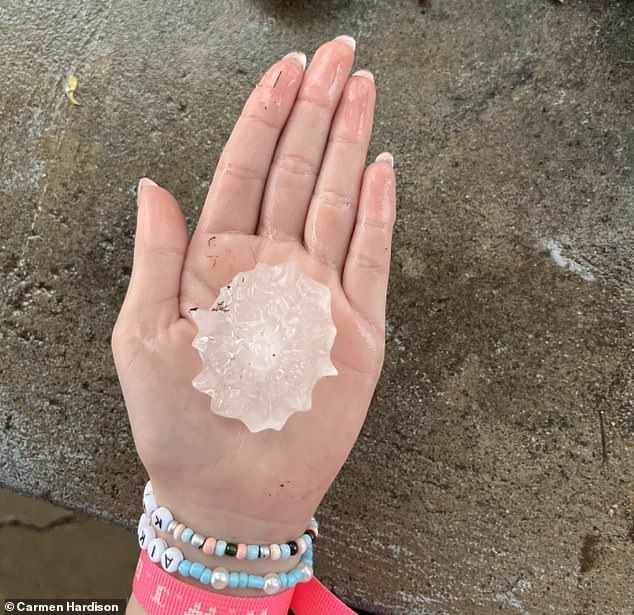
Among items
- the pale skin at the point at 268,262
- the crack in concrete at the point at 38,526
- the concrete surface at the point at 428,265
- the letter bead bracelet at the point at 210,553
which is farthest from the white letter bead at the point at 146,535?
the crack in concrete at the point at 38,526

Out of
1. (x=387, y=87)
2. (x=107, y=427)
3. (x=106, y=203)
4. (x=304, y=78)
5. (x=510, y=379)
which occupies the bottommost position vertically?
(x=107, y=427)

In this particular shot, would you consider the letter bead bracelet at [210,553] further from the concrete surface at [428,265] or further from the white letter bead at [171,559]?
the concrete surface at [428,265]

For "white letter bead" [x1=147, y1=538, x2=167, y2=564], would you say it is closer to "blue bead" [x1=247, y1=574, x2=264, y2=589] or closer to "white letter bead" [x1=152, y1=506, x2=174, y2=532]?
"white letter bead" [x1=152, y1=506, x2=174, y2=532]

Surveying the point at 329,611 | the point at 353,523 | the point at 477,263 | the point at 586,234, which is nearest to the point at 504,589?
the point at 353,523

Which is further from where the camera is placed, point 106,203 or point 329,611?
point 106,203

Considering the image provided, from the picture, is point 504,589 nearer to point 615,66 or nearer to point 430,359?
point 430,359

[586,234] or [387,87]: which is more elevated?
[387,87]

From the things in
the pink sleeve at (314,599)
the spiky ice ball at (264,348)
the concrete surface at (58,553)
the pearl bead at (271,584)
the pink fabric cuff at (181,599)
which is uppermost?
the spiky ice ball at (264,348)
